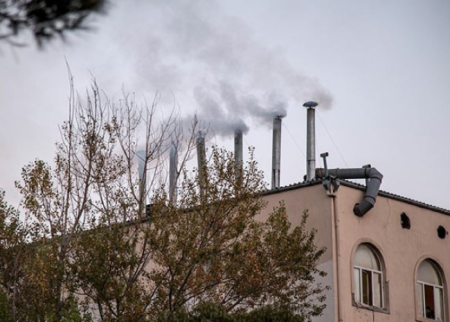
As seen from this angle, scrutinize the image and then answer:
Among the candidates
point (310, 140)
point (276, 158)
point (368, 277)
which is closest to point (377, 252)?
point (368, 277)

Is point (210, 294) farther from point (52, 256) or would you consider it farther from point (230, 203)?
point (52, 256)

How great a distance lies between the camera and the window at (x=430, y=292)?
90.7 ft

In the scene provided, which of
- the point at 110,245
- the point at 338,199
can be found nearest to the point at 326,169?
the point at 338,199

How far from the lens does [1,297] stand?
70.7 feet

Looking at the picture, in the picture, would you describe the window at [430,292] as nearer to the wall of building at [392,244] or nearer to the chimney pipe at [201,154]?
the wall of building at [392,244]

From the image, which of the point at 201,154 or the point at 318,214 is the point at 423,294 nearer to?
the point at 318,214

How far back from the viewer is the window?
2766 centimetres

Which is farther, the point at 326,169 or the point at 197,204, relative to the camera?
the point at 326,169

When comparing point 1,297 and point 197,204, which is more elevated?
point 197,204

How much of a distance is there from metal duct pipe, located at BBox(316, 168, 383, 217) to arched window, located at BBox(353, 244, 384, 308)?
1.24 meters

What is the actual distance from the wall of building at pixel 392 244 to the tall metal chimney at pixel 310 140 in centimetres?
769

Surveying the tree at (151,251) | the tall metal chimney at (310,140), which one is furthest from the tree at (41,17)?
the tall metal chimney at (310,140)

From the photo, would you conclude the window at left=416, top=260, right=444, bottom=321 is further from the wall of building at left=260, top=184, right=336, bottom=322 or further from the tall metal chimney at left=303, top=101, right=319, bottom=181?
the tall metal chimney at left=303, top=101, right=319, bottom=181

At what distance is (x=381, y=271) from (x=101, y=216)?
9.77 metres
